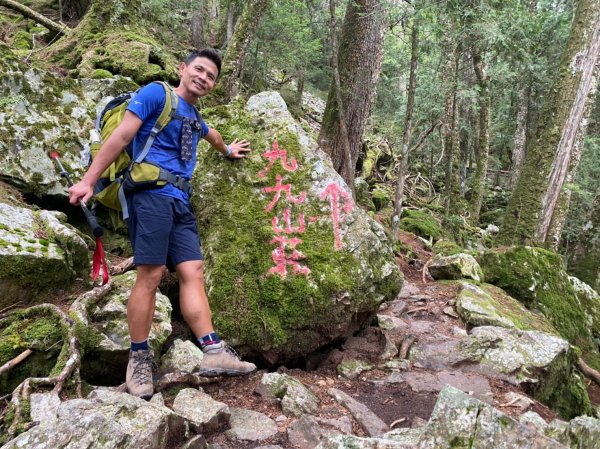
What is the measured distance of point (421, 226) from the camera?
40.0ft

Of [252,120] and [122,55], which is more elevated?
[122,55]

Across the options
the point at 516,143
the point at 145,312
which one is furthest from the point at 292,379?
the point at 516,143

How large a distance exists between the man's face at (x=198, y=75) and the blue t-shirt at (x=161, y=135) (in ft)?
0.47

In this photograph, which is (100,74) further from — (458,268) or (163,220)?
(458,268)

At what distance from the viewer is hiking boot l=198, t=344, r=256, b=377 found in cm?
339

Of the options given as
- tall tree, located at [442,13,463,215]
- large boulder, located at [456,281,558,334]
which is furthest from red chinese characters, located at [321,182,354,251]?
tall tree, located at [442,13,463,215]

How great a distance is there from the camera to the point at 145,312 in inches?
131

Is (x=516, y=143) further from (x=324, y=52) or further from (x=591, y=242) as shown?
(x=324, y=52)

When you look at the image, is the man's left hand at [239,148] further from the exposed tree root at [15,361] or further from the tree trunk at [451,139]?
the tree trunk at [451,139]

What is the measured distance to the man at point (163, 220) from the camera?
3230 mm

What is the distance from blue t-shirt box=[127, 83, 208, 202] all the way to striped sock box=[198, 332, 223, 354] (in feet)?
3.90

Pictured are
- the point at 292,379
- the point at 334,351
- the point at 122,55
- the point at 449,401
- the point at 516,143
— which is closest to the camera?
the point at 449,401

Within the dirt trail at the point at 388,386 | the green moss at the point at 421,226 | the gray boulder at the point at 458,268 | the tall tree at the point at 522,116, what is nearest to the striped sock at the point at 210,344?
the dirt trail at the point at 388,386

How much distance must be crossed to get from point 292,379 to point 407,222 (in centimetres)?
916
